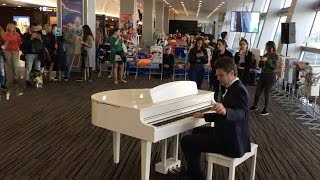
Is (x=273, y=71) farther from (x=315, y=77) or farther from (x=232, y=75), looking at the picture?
(x=232, y=75)

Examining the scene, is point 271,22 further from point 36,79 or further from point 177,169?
point 177,169

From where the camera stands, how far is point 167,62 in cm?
1217

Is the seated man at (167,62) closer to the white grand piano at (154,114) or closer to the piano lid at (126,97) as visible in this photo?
the piano lid at (126,97)

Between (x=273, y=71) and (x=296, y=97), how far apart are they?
1.62 m

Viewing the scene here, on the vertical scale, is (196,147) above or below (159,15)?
below

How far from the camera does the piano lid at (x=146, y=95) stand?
3.63 meters

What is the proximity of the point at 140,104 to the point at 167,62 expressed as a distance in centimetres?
847

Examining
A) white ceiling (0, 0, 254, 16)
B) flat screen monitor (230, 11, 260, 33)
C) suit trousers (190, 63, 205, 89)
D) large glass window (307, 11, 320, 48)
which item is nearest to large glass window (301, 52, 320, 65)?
large glass window (307, 11, 320, 48)

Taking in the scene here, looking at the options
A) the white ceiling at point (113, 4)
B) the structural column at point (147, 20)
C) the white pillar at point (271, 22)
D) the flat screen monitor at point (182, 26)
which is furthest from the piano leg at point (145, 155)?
the flat screen monitor at point (182, 26)

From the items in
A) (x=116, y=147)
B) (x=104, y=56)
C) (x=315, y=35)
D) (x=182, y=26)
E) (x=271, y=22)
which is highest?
(x=182, y=26)

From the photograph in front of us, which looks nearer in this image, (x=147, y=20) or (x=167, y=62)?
(x=167, y=62)

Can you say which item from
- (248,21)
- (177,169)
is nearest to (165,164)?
(177,169)

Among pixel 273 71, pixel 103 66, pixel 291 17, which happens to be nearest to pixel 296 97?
pixel 273 71

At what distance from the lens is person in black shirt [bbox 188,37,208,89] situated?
754 cm
